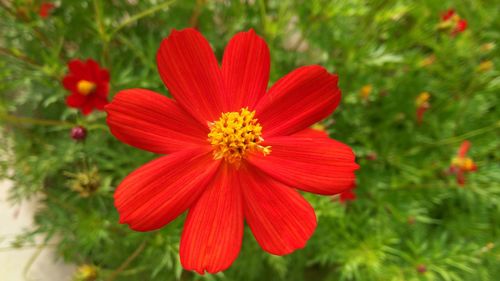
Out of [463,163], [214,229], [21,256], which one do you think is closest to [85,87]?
[214,229]

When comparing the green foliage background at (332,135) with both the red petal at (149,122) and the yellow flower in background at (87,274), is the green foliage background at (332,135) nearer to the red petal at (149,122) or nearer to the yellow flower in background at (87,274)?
the yellow flower in background at (87,274)

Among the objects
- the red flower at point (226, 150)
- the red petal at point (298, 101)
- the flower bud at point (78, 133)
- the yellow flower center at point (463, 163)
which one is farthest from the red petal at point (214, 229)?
the yellow flower center at point (463, 163)

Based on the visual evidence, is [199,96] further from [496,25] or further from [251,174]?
[496,25]

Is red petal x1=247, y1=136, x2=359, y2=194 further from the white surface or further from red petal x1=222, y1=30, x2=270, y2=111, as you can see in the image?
the white surface

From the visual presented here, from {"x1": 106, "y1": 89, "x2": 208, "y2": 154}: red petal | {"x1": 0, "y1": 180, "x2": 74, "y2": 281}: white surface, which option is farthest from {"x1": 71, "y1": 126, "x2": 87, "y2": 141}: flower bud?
{"x1": 0, "y1": 180, "x2": 74, "y2": 281}: white surface

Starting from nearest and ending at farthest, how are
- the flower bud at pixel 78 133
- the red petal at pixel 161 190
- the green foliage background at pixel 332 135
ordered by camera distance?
the red petal at pixel 161 190 < the flower bud at pixel 78 133 < the green foliage background at pixel 332 135

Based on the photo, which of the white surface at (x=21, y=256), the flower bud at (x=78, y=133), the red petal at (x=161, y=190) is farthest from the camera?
the white surface at (x=21, y=256)
